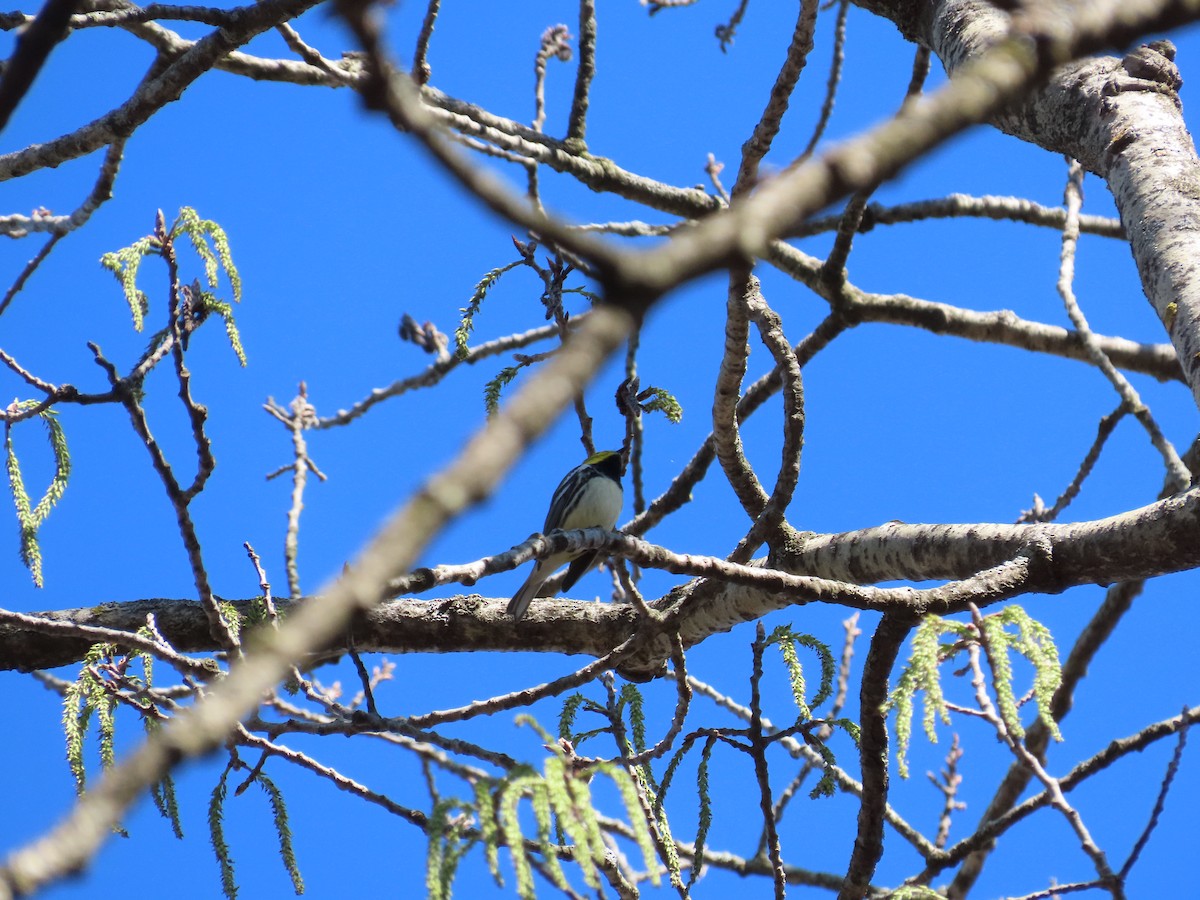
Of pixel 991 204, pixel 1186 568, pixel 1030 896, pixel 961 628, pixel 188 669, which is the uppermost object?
pixel 991 204

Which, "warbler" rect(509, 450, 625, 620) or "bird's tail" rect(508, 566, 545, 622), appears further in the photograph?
"warbler" rect(509, 450, 625, 620)

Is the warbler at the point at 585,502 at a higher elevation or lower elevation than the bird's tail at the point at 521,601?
higher

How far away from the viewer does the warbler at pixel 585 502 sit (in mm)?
4750

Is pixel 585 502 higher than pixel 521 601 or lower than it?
higher

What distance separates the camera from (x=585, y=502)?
5230 mm

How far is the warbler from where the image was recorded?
15.6ft

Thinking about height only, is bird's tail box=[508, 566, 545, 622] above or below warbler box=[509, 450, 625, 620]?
below

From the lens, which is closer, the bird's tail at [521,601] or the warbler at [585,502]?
the bird's tail at [521,601]

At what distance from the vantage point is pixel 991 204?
6113 millimetres

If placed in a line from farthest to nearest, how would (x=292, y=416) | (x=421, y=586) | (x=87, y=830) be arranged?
1. (x=292, y=416)
2. (x=421, y=586)
3. (x=87, y=830)

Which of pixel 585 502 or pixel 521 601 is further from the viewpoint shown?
pixel 585 502

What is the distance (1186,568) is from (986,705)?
0.59 m

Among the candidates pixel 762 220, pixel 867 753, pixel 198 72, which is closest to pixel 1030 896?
pixel 867 753

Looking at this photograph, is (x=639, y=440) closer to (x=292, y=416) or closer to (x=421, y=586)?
(x=292, y=416)
